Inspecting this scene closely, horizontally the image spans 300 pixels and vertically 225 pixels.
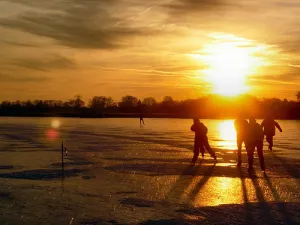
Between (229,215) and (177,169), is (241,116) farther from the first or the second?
(229,215)

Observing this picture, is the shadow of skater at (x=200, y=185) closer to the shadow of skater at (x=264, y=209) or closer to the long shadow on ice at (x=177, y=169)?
the long shadow on ice at (x=177, y=169)

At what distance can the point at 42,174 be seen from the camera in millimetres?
13320

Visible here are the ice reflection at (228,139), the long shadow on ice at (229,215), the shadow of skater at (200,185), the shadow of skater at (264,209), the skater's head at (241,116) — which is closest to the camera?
the long shadow on ice at (229,215)

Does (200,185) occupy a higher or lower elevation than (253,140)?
lower

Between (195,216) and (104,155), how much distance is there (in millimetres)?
11301

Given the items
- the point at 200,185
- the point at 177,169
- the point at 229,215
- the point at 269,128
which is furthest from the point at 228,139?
the point at 229,215

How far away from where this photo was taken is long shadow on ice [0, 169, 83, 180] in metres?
12.7

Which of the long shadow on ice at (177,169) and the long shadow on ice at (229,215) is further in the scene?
the long shadow on ice at (177,169)

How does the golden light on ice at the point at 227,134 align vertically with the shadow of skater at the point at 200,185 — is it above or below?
below

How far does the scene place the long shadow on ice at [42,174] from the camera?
1273cm

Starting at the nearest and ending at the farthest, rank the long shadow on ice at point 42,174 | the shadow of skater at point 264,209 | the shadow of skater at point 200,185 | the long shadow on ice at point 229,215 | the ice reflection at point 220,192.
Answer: the long shadow on ice at point 229,215, the shadow of skater at point 264,209, the ice reflection at point 220,192, the shadow of skater at point 200,185, the long shadow on ice at point 42,174

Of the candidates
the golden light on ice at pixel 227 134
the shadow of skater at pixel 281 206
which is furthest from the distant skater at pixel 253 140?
the golden light on ice at pixel 227 134

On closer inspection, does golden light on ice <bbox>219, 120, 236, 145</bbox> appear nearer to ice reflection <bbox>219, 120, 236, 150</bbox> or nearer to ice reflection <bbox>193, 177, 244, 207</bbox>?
ice reflection <bbox>219, 120, 236, 150</bbox>

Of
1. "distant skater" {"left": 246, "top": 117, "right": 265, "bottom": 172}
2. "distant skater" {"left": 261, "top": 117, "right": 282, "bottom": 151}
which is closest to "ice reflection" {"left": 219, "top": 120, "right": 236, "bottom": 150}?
"distant skater" {"left": 261, "top": 117, "right": 282, "bottom": 151}
